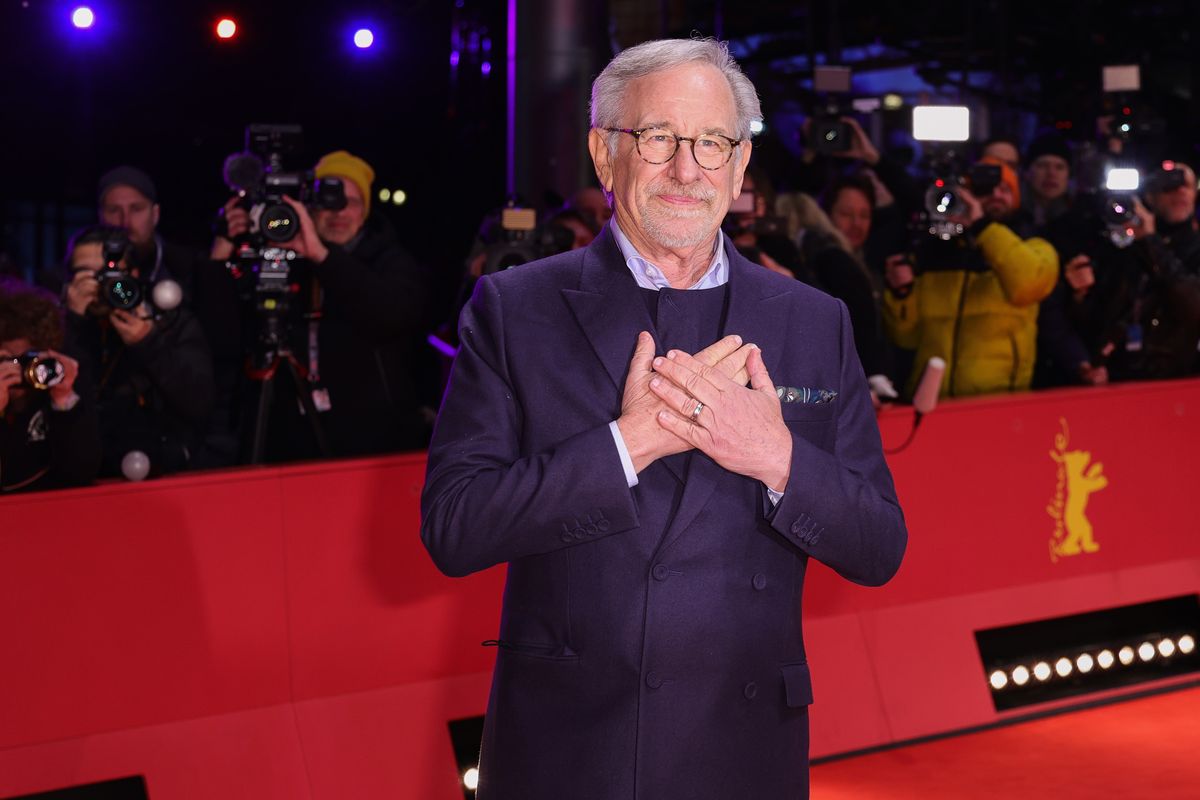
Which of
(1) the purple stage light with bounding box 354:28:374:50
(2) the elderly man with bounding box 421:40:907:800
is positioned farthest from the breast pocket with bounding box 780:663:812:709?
(1) the purple stage light with bounding box 354:28:374:50

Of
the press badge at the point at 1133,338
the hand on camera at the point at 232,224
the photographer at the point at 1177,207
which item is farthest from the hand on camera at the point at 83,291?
the photographer at the point at 1177,207

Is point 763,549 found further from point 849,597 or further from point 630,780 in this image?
point 849,597

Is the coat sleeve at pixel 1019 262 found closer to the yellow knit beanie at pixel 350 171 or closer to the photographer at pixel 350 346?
the photographer at pixel 350 346

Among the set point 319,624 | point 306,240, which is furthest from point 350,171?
point 319,624

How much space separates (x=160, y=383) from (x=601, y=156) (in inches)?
123

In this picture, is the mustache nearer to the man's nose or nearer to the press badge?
the man's nose

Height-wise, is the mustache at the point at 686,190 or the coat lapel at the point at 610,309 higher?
the mustache at the point at 686,190

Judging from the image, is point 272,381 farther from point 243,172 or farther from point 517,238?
point 517,238

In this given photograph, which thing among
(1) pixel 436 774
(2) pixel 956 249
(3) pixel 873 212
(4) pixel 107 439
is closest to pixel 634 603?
(1) pixel 436 774

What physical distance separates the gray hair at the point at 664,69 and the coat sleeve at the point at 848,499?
375 mm

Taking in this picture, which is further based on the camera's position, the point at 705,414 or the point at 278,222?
the point at 278,222

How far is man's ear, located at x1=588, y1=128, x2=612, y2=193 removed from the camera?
235cm

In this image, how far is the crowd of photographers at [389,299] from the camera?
498 cm

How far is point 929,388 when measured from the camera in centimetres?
530
